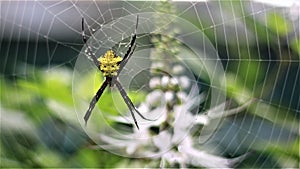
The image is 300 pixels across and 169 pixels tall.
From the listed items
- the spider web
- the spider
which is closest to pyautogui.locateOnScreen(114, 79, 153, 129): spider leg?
the spider

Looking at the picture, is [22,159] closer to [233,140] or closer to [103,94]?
[103,94]

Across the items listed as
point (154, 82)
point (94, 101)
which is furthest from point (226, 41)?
point (94, 101)

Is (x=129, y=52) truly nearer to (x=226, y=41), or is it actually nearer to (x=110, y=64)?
(x=110, y=64)

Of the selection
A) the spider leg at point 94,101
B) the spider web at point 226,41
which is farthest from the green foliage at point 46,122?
the spider web at point 226,41

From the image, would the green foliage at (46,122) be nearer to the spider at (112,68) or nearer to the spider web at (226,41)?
the spider at (112,68)

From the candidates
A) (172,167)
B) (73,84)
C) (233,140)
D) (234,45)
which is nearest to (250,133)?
(233,140)

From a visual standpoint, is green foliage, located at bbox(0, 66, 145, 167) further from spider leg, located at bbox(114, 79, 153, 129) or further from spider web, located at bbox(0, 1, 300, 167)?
spider web, located at bbox(0, 1, 300, 167)
